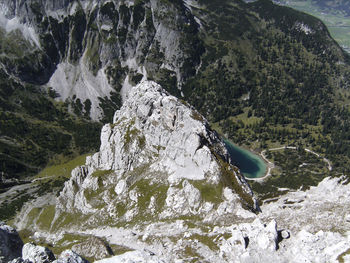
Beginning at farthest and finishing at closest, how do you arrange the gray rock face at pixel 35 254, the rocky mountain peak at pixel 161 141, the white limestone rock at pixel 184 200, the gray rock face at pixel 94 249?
the rocky mountain peak at pixel 161 141, the white limestone rock at pixel 184 200, the gray rock face at pixel 94 249, the gray rock face at pixel 35 254

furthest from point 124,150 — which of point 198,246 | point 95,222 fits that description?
point 198,246

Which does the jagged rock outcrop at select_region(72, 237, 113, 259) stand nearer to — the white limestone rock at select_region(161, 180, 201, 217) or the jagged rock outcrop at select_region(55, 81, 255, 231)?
the jagged rock outcrop at select_region(55, 81, 255, 231)

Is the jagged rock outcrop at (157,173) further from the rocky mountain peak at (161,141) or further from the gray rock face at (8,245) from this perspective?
the gray rock face at (8,245)

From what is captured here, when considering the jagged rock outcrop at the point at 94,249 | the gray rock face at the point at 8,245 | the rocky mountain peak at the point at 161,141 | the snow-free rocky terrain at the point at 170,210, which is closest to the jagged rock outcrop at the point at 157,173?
the rocky mountain peak at the point at 161,141

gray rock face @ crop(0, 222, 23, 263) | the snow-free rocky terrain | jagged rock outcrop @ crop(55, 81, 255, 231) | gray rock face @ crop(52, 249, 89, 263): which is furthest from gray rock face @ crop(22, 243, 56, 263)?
jagged rock outcrop @ crop(55, 81, 255, 231)

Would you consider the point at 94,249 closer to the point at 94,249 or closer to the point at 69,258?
the point at 94,249

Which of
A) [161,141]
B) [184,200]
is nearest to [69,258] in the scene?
[184,200]
